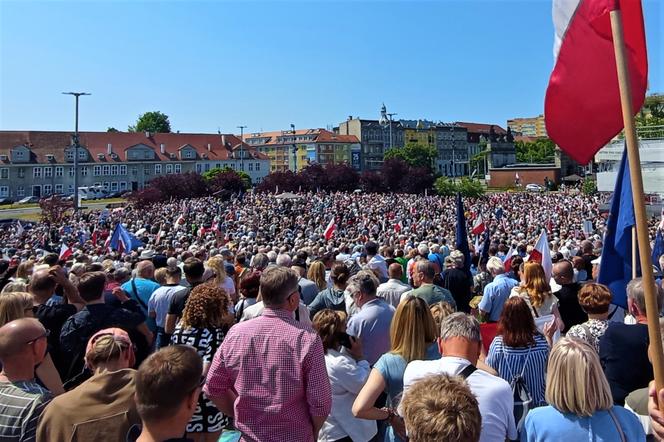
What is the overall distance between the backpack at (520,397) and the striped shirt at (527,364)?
2 cm

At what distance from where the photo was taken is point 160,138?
316 feet

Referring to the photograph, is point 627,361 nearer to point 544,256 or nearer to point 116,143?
point 544,256

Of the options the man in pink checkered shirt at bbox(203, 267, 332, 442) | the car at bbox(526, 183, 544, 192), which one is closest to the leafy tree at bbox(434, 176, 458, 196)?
the car at bbox(526, 183, 544, 192)

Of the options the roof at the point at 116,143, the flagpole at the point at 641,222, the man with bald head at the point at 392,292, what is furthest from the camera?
the roof at the point at 116,143

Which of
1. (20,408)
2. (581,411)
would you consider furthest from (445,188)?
(20,408)

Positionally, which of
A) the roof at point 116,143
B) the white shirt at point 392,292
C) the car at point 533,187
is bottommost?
the white shirt at point 392,292

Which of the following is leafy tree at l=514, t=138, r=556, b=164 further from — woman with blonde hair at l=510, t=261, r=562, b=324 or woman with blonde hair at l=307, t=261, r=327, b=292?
woman with blonde hair at l=510, t=261, r=562, b=324

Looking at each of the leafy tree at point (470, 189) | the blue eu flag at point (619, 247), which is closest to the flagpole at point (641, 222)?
the blue eu flag at point (619, 247)

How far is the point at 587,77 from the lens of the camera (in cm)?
514

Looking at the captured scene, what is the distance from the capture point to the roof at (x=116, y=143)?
8256 centimetres

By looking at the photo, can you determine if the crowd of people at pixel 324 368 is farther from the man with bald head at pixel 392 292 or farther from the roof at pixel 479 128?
the roof at pixel 479 128

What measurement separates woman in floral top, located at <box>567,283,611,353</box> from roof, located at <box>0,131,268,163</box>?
8798cm

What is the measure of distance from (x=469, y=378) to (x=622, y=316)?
141 inches

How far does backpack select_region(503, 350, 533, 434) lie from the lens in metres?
3.79
